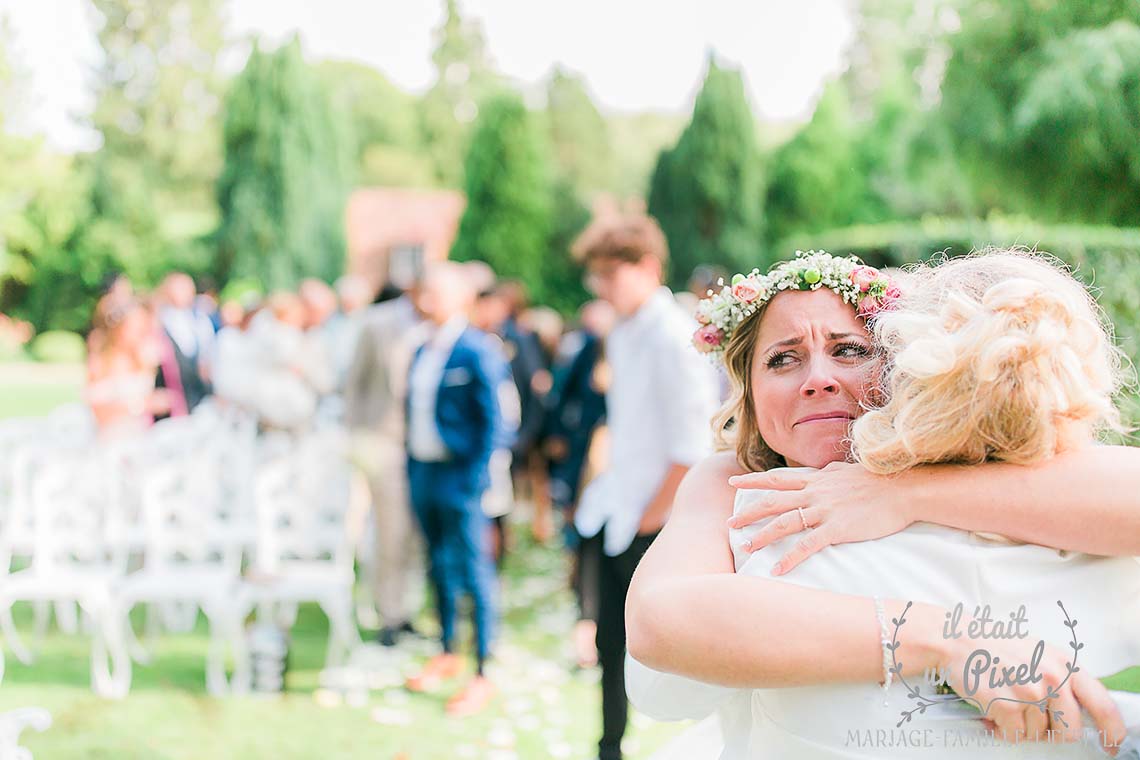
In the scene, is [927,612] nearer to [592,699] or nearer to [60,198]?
[592,699]

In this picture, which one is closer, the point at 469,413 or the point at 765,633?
the point at 765,633

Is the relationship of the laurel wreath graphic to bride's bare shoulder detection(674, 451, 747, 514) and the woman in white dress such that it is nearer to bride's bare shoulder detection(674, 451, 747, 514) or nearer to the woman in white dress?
the woman in white dress

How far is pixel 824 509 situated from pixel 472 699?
354 centimetres

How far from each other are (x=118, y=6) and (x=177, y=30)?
6.03m

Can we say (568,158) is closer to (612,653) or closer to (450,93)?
(450,93)

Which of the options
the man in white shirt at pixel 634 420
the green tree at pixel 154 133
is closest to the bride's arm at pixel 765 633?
the man in white shirt at pixel 634 420

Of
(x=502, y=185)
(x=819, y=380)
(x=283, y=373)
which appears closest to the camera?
(x=819, y=380)

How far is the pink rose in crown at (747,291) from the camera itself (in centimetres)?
158

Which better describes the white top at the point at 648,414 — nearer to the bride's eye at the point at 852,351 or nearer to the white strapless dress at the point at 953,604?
the bride's eye at the point at 852,351

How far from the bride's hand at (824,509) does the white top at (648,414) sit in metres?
2.01

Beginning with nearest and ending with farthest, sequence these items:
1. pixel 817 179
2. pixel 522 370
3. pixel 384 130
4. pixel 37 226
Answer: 1. pixel 37 226
2. pixel 522 370
3. pixel 817 179
4. pixel 384 130

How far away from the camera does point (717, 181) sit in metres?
29.8

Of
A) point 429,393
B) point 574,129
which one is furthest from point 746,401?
point 574,129

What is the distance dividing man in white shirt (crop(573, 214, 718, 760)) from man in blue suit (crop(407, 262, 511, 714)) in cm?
111
